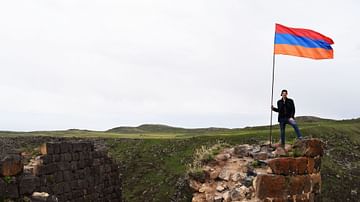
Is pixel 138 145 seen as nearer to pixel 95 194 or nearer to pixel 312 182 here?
pixel 95 194

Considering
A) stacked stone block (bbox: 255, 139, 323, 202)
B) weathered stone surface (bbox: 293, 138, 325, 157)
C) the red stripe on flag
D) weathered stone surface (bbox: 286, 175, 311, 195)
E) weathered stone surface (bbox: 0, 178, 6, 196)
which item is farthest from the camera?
the red stripe on flag

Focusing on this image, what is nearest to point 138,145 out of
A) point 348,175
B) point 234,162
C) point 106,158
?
point 348,175

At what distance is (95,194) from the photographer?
1588 centimetres

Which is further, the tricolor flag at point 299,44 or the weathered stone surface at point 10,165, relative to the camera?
the tricolor flag at point 299,44

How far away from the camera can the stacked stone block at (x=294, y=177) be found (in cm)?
1136

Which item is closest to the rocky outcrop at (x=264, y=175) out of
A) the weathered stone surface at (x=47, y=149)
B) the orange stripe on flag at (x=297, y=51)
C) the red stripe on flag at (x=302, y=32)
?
the orange stripe on flag at (x=297, y=51)

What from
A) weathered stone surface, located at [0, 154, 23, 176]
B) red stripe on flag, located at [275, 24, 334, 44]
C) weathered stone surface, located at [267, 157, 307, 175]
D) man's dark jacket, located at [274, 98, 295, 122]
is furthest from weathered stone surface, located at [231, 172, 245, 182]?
weathered stone surface, located at [0, 154, 23, 176]

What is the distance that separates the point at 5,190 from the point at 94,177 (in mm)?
7153

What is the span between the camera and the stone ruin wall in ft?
36.9

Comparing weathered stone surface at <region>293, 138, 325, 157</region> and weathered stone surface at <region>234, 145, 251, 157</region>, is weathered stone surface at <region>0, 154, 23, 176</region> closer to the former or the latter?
weathered stone surface at <region>234, 145, 251, 157</region>

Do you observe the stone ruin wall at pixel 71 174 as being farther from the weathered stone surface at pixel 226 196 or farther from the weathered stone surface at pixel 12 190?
the weathered stone surface at pixel 226 196

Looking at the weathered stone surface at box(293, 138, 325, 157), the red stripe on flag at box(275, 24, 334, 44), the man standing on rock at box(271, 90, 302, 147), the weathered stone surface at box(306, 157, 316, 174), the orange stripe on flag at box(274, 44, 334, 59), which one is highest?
the red stripe on flag at box(275, 24, 334, 44)

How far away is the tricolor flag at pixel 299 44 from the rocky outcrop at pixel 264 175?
2.97 m

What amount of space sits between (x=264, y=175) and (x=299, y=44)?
470cm
